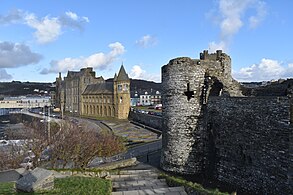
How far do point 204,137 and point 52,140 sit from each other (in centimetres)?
1302

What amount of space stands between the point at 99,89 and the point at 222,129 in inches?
2844

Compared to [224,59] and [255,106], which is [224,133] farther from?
[224,59]

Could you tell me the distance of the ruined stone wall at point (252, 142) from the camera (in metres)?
11.2

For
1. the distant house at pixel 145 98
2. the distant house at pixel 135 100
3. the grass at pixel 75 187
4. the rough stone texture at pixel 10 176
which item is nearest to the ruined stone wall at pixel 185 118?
the grass at pixel 75 187

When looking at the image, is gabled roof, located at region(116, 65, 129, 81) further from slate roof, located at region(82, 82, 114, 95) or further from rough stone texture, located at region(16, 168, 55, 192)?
A: rough stone texture, located at region(16, 168, 55, 192)

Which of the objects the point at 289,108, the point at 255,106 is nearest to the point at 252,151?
the point at 255,106

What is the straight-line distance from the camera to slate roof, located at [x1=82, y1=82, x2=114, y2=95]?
262ft

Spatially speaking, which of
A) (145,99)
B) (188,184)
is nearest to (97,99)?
(145,99)

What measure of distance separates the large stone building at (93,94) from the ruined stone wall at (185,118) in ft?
189

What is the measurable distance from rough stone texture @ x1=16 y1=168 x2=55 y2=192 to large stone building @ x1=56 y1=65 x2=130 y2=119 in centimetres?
6168

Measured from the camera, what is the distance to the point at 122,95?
2921 inches

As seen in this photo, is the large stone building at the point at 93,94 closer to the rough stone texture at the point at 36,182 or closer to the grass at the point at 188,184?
the grass at the point at 188,184

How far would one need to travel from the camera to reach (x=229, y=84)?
631 inches

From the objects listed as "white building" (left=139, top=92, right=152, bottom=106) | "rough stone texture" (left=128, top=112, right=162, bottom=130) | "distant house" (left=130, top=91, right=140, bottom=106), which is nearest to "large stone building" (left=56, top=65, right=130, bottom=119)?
"rough stone texture" (left=128, top=112, right=162, bottom=130)
